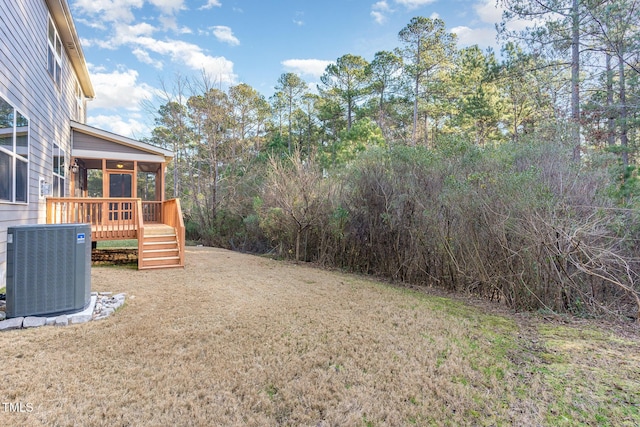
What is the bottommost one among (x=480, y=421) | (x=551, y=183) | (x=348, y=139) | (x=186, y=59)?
(x=480, y=421)

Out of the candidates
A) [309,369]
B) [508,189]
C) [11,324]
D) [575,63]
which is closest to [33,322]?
[11,324]

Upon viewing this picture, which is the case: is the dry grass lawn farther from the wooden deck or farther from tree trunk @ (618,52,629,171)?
tree trunk @ (618,52,629,171)

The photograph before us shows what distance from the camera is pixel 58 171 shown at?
7.22m

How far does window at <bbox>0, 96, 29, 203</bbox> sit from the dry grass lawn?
2.40 m

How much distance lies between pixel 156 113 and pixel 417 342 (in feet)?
64.3

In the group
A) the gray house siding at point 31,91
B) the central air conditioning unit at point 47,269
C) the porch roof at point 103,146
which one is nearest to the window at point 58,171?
the gray house siding at point 31,91

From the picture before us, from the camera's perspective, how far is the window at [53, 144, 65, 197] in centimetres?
688

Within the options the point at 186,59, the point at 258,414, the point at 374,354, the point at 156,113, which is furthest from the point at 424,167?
the point at 156,113

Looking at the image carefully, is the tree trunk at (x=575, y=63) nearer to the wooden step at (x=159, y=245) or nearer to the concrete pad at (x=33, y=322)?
the wooden step at (x=159, y=245)

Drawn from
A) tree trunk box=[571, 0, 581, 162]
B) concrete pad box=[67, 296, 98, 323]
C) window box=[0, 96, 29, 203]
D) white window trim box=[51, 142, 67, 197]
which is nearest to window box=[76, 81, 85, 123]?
white window trim box=[51, 142, 67, 197]

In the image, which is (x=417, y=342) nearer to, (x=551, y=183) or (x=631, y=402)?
(x=631, y=402)

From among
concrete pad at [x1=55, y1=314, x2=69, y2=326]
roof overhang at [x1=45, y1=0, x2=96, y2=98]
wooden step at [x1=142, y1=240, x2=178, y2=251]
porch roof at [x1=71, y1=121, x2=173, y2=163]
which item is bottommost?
concrete pad at [x1=55, y1=314, x2=69, y2=326]

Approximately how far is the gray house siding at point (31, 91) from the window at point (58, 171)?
22 cm

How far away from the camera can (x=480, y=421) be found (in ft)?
6.99
